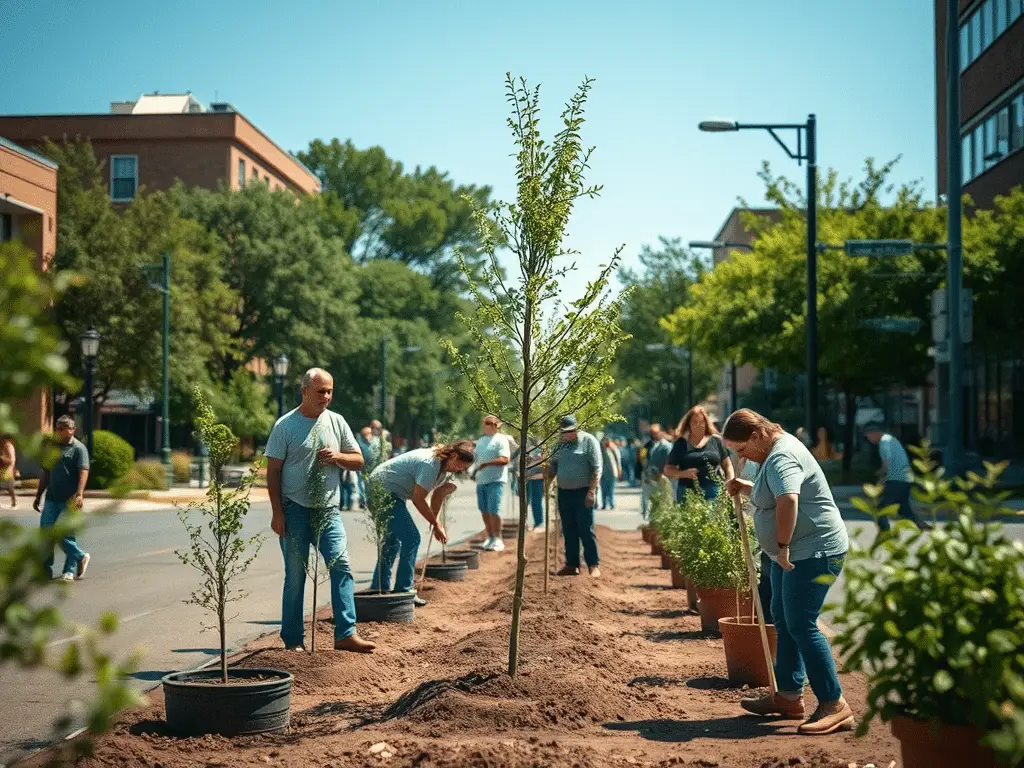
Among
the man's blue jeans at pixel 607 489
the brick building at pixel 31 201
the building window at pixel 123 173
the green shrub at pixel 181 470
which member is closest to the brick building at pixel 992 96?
the man's blue jeans at pixel 607 489

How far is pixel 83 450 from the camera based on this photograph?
13.5 m

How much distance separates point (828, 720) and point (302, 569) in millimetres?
3470

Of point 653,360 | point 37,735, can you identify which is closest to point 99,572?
point 37,735

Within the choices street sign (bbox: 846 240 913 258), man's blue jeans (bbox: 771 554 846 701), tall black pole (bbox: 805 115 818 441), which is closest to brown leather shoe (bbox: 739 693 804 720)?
man's blue jeans (bbox: 771 554 846 701)

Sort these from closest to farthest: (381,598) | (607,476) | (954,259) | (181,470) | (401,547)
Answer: (381,598), (401,547), (954,259), (607,476), (181,470)

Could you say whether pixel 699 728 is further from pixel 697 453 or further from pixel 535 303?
pixel 697 453

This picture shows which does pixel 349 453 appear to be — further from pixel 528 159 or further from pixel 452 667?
pixel 528 159

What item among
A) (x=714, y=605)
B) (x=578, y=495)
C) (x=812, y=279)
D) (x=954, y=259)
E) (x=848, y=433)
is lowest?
(x=714, y=605)

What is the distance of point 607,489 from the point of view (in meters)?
32.7

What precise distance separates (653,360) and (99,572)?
2229 inches

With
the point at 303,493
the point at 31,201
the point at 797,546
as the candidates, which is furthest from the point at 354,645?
the point at 31,201

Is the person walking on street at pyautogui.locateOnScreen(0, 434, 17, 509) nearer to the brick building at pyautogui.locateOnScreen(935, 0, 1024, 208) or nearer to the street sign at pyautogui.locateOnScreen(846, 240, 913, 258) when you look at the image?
the street sign at pyautogui.locateOnScreen(846, 240, 913, 258)

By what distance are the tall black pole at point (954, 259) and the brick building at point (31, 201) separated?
25.3m

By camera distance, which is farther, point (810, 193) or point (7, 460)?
point (810, 193)
